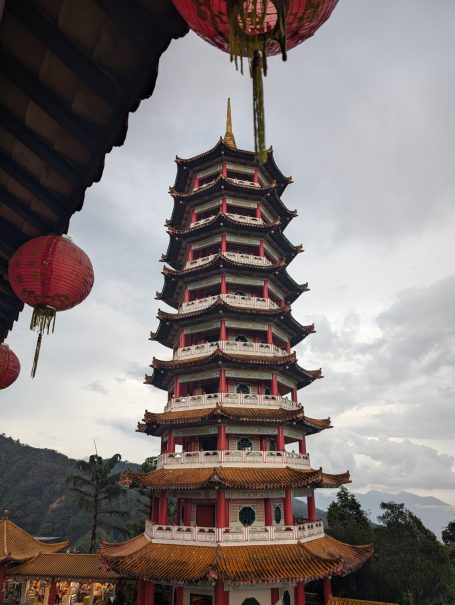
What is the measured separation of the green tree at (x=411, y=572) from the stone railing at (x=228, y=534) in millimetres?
7433

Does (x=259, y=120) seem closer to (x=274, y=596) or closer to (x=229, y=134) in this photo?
(x=274, y=596)

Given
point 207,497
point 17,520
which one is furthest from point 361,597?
point 17,520

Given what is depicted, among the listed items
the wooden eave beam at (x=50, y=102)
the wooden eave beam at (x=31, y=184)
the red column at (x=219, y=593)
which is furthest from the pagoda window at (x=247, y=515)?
the wooden eave beam at (x=50, y=102)

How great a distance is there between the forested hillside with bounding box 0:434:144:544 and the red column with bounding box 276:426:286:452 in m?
53.9

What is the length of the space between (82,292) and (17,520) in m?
84.9

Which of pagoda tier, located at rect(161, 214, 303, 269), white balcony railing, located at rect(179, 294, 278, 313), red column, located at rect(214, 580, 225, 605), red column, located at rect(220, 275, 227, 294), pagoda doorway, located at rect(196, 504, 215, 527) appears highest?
pagoda tier, located at rect(161, 214, 303, 269)

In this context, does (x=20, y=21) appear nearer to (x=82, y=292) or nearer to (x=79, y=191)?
(x=79, y=191)

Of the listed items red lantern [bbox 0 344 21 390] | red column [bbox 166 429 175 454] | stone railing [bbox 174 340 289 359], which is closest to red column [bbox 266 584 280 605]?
red column [bbox 166 429 175 454]

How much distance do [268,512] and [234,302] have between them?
10.2 m

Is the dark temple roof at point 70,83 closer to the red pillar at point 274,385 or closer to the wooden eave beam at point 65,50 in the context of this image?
the wooden eave beam at point 65,50

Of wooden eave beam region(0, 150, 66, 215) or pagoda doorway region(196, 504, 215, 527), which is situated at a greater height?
wooden eave beam region(0, 150, 66, 215)

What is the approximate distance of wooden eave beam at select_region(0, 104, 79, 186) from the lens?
3.67 metres

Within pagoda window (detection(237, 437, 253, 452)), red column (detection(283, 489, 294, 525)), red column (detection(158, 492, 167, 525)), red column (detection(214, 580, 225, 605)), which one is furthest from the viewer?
pagoda window (detection(237, 437, 253, 452))

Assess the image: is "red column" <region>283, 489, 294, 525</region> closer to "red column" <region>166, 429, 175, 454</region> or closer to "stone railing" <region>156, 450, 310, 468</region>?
"stone railing" <region>156, 450, 310, 468</region>
